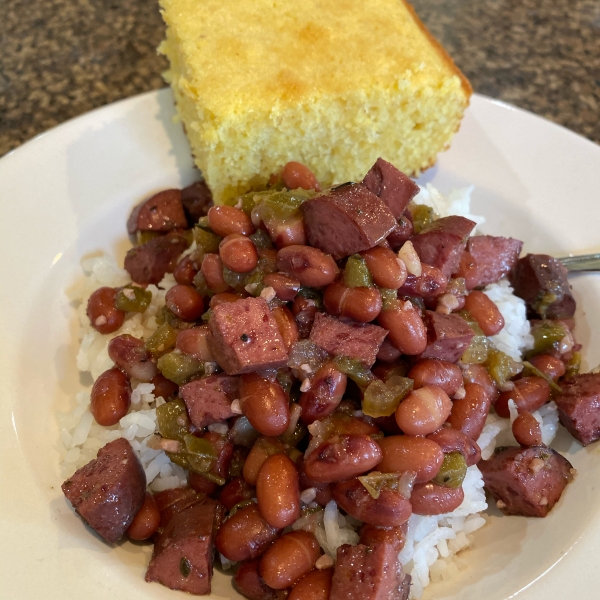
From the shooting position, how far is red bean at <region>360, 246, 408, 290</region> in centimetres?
211

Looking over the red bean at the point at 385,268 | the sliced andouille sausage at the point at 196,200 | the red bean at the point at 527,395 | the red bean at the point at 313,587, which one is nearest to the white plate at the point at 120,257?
the sliced andouille sausage at the point at 196,200

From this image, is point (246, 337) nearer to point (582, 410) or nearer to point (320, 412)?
point (320, 412)

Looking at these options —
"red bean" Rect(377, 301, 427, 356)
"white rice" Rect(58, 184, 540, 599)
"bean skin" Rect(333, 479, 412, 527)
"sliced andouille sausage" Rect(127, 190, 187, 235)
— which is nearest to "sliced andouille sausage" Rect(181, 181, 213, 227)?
"sliced andouille sausage" Rect(127, 190, 187, 235)

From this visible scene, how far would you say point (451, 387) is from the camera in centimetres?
219

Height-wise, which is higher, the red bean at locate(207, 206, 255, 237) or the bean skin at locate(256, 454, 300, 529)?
the red bean at locate(207, 206, 255, 237)

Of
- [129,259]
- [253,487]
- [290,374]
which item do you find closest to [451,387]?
[290,374]

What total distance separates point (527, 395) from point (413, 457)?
2.54ft

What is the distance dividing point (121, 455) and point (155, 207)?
1.41 meters

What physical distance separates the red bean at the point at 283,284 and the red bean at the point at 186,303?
1.29ft

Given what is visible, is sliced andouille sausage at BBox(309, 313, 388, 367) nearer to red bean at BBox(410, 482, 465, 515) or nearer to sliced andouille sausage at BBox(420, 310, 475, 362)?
sliced andouille sausage at BBox(420, 310, 475, 362)

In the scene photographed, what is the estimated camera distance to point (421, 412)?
1980 millimetres

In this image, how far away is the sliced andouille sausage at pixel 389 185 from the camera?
225 centimetres

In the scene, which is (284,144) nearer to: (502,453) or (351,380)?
(351,380)

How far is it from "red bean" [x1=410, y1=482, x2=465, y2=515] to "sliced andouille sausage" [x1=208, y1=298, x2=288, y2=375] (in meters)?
0.68
